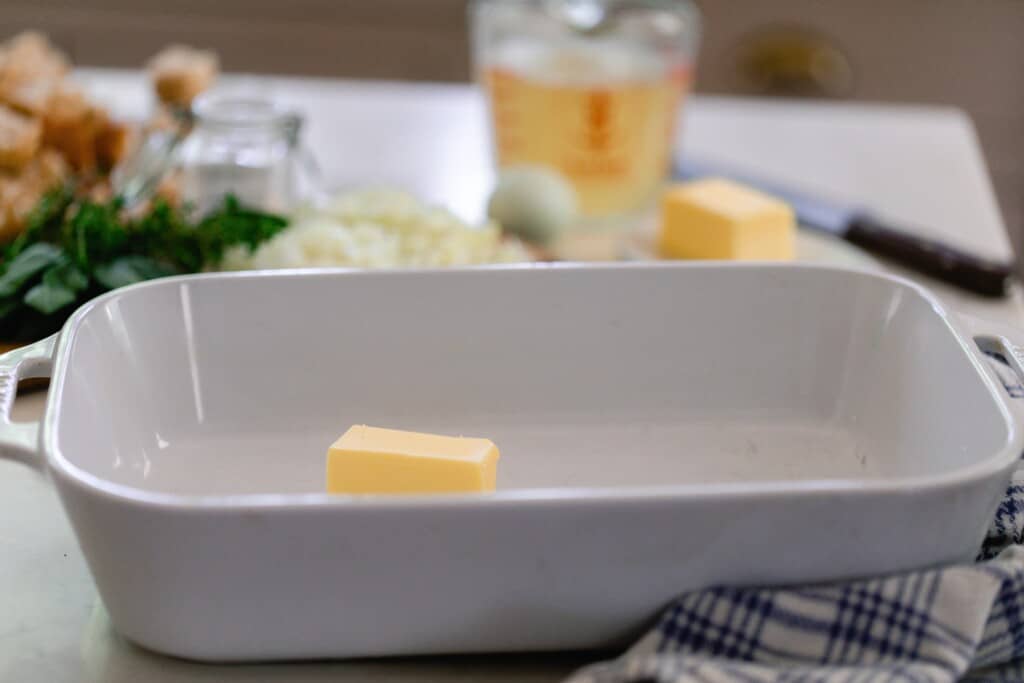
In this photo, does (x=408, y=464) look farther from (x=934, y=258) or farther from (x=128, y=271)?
(x=934, y=258)

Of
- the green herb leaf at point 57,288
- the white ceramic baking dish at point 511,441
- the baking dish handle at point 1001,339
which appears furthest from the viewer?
the green herb leaf at point 57,288

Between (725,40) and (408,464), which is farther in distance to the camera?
(725,40)

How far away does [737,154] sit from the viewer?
1226 mm

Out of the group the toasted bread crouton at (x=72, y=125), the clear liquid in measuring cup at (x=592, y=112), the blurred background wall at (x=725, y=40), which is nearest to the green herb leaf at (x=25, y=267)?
the toasted bread crouton at (x=72, y=125)

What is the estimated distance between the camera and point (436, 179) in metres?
1.11

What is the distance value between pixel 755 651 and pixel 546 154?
63 centimetres

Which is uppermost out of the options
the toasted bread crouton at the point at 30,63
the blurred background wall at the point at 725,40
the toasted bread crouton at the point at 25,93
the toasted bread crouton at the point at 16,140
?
the toasted bread crouton at the point at 30,63

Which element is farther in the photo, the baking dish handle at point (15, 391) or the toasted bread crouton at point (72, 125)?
the toasted bread crouton at point (72, 125)

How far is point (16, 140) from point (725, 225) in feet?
1.69

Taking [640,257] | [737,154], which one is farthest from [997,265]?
[737,154]

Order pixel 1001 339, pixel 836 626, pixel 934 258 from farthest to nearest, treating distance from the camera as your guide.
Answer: pixel 934 258 < pixel 1001 339 < pixel 836 626

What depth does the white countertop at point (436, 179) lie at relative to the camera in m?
0.47

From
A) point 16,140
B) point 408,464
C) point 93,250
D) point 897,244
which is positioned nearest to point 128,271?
point 93,250

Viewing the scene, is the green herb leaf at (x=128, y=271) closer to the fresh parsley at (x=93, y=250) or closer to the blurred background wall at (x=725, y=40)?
the fresh parsley at (x=93, y=250)
